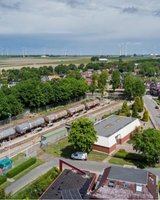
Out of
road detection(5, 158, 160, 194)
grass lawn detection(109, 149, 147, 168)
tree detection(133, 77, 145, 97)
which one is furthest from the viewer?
tree detection(133, 77, 145, 97)

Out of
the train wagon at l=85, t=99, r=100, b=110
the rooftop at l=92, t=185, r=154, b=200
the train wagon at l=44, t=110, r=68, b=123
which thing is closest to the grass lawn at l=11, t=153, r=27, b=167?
the rooftop at l=92, t=185, r=154, b=200

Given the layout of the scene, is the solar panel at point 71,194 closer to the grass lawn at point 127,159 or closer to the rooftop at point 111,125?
the grass lawn at point 127,159

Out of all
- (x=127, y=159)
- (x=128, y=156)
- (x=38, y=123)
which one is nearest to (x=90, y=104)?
(x=38, y=123)

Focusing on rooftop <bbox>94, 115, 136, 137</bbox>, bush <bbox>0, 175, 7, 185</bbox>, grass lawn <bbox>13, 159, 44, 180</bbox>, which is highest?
rooftop <bbox>94, 115, 136, 137</bbox>

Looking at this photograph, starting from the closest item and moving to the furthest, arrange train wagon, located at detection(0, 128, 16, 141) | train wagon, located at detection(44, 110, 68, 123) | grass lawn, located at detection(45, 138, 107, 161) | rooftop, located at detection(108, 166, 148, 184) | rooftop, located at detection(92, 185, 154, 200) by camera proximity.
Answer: rooftop, located at detection(92, 185, 154, 200), rooftop, located at detection(108, 166, 148, 184), grass lawn, located at detection(45, 138, 107, 161), train wagon, located at detection(0, 128, 16, 141), train wagon, located at detection(44, 110, 68, 123)

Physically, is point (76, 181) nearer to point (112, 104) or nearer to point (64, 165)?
point (64, 165)

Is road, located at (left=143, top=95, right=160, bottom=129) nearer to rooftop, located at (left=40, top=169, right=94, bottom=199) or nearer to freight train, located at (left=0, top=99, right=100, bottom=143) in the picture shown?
freight train, located at (left=0, top=99, right=100, bottom=143)
